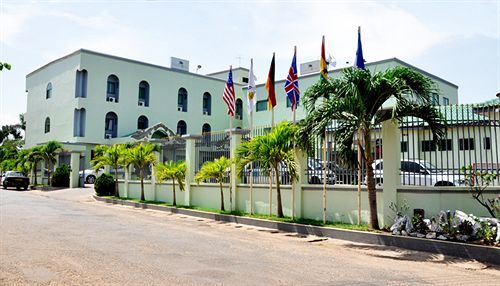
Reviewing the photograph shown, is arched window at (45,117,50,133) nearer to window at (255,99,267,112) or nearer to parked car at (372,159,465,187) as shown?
window at (255,99,267,112)

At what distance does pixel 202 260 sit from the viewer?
27.1ft

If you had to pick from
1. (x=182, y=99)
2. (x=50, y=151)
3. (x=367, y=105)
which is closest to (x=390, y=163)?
(x=367, y=105)

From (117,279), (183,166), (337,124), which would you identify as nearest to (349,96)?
(337,124)

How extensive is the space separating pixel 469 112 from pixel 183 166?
11.6 metres

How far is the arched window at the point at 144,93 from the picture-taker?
1891 inches

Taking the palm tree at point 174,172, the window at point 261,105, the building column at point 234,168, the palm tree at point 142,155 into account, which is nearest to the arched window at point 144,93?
the window at point 261,105

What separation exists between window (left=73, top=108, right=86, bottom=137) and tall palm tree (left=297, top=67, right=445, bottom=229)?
3610cm

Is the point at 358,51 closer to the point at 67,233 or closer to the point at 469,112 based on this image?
the point at 469,112

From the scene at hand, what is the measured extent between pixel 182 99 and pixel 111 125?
32.1 feet

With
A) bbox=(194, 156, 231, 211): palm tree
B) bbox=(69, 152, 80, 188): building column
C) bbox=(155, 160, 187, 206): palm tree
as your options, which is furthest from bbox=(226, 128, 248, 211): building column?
bbox=(69, 152, 80, 188): building column

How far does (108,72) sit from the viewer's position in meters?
44.8

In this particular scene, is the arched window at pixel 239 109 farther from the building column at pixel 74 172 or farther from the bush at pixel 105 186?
the bush at pixel 105 186

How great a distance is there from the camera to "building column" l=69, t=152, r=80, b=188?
33.8 meters

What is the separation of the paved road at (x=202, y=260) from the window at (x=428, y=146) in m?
3.44
